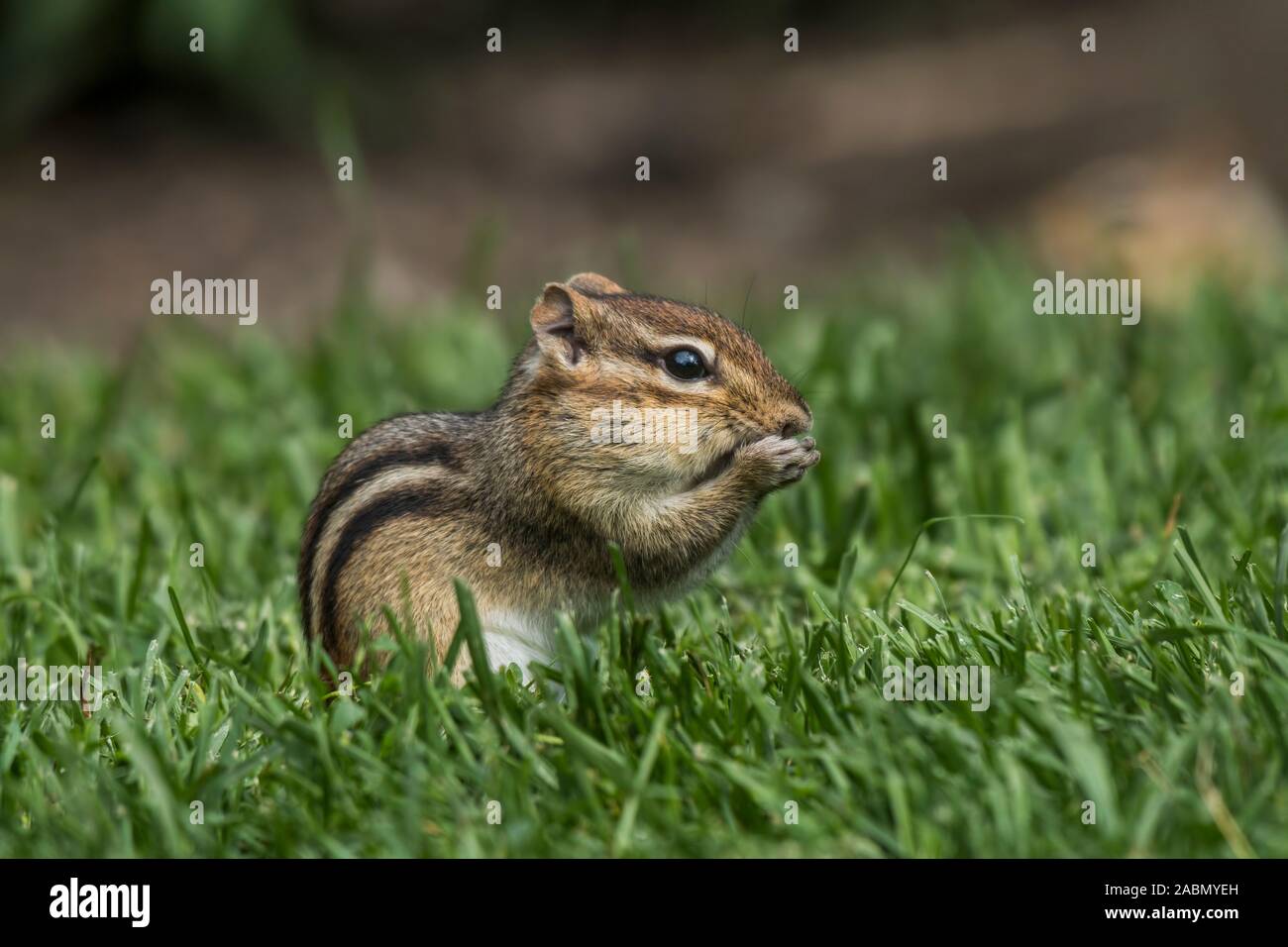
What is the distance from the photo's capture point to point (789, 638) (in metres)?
3.82

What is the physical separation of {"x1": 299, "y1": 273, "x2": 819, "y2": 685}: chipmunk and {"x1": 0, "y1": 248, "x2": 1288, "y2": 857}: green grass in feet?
0.66

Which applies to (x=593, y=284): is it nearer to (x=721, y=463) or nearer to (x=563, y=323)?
(x=563, y=323)

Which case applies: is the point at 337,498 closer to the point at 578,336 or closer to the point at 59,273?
the point at 578,336

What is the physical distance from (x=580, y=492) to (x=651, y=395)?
313mm

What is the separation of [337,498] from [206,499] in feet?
6.00

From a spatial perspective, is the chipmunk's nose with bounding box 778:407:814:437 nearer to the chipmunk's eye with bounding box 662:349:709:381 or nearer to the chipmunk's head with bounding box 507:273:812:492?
the chipmunk's head with bounding box 507:273:812:492

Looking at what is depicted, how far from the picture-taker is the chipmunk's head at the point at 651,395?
4.05m
